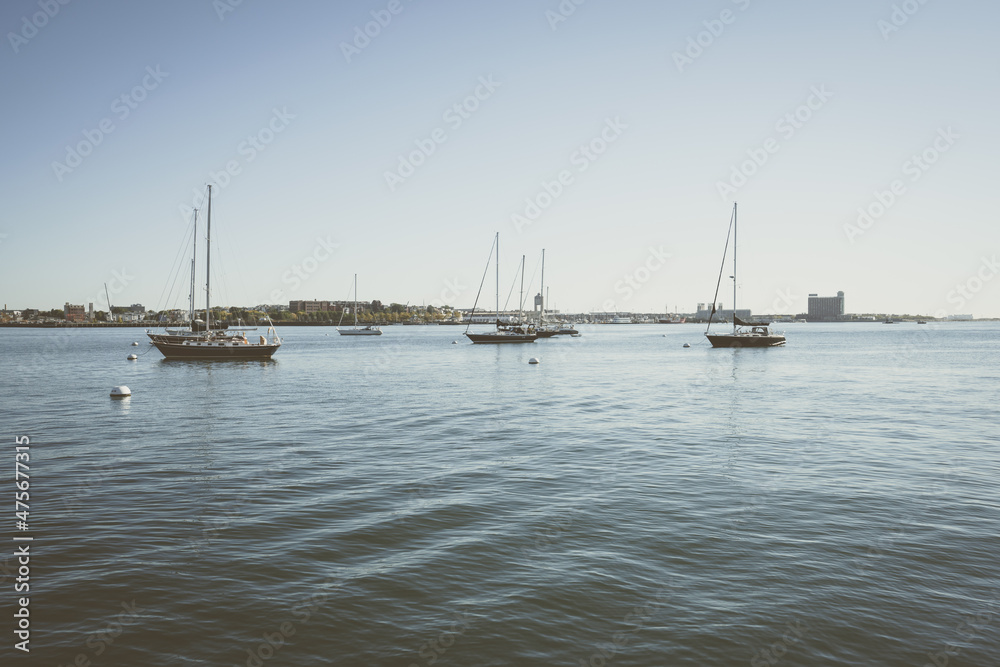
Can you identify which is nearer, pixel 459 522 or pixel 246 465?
pixel 459 522

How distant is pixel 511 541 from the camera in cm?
1239

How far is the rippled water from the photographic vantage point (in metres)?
8.52

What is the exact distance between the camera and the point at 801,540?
12430 millimetres

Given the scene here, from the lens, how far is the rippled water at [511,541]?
335 inches

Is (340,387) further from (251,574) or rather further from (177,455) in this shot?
(251,574)

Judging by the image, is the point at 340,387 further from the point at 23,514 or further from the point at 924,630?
the point at 924,630

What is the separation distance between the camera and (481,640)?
8.47 meters

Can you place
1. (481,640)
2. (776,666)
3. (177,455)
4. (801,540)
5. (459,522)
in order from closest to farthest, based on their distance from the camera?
(776,666) < (481,640) < (801,540) < (459,522) < (177,455)

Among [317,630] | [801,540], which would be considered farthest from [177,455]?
[801,540]

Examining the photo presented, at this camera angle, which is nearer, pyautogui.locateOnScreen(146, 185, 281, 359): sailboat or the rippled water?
the rippled water

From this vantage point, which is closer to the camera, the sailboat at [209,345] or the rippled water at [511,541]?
the rippled water at [511,541]

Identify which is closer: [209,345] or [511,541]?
[511,541]

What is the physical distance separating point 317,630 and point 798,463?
16.9 m

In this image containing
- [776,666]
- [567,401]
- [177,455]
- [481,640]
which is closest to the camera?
[776,666]
